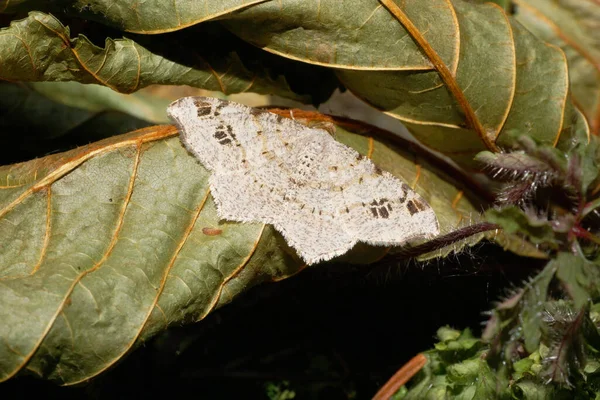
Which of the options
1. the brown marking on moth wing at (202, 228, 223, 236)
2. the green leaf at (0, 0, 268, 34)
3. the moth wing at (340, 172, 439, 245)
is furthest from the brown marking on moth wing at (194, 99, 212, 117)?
the moth wing at (340, 172, 439, 245)

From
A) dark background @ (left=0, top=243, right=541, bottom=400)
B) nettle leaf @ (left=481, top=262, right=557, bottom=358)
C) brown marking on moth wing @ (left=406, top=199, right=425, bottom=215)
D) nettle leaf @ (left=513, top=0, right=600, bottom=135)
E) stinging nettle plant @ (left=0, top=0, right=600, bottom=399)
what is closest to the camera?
nettle leaf @ (left=481, top=262, right=557, bottom=358)

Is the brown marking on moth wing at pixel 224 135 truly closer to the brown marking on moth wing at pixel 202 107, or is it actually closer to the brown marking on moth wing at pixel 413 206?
the brown marking on moth wing at pixel 202 107

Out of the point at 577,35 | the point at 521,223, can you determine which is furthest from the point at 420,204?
the point at 577,35

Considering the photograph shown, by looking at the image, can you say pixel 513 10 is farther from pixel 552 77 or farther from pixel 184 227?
pixel 184 227

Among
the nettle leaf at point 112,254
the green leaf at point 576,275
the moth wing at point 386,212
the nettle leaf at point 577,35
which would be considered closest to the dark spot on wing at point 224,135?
the nettle leaf at point 112,254

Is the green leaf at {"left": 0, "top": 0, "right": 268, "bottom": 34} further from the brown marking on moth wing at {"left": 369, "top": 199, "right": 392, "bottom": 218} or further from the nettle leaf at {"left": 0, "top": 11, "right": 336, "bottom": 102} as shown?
the brown marking on moth wing at {"left": 369, "top": 199, "right": 392, "bottom": 218}

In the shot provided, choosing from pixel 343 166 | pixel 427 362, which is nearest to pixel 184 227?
pixel 343 166

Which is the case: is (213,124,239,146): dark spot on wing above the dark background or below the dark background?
above
